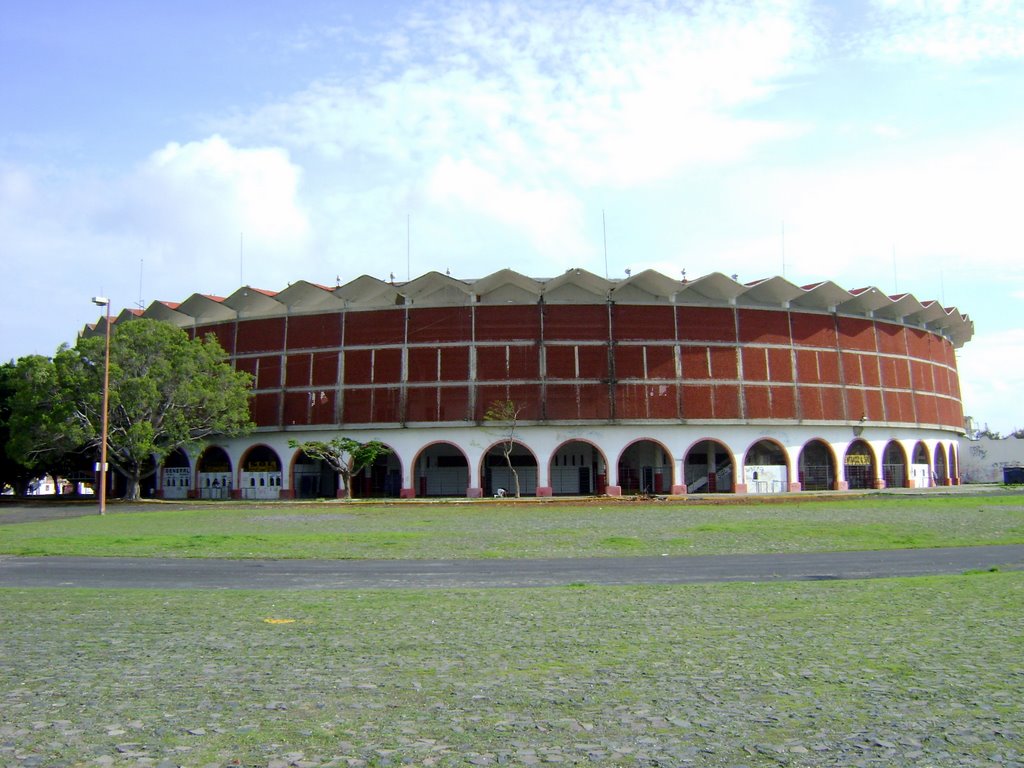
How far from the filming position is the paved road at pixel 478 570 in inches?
563

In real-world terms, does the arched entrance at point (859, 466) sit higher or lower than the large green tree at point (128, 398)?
lower

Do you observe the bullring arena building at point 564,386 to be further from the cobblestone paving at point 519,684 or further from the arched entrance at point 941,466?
the cobblestone paving at point 519,684

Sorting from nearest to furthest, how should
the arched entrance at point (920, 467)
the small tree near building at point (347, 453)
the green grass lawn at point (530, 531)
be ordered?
the green grass lawn at point (530, 531), the small tree near building at point (347, 453), the arched entrance at point (920, 467)

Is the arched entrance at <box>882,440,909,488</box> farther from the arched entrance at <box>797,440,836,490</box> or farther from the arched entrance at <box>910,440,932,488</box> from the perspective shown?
the arched entrance at <box>797,440,836,490</box>

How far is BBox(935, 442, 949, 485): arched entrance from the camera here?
224ft

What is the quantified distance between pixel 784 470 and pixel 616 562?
143 ft

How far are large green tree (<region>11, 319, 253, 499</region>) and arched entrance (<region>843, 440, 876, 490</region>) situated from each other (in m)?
41.9

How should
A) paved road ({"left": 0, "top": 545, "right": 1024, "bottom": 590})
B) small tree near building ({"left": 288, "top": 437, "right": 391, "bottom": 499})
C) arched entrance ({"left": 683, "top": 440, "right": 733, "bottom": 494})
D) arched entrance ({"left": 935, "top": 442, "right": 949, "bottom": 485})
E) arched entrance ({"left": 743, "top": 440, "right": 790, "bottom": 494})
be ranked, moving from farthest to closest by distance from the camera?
arched entrance ({"left": 935, "top": 442, "right": 949, "bottom": 485}), arched entrance ({"left": 683, "top": 440, "right": 733, "bottom": 494}), arched entrance ({"left": 743, "top": 440, "right": 790, "bottom": 494}), small tree near building ({"left": 288, "top": 437, "right": 391, "bottom": 499}), paved road ({"left": 0, "top": 545, "right": 1024, "bottom": 590})

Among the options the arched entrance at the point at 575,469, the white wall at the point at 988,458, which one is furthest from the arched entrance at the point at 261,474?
the white wall at the point at 988,458

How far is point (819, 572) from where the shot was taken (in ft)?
50.5

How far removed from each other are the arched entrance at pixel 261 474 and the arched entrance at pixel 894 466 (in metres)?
43.1

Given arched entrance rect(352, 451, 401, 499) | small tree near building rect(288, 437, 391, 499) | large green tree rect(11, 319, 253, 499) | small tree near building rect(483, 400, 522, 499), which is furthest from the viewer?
arched entrance rect(352, 451, 401, 499)

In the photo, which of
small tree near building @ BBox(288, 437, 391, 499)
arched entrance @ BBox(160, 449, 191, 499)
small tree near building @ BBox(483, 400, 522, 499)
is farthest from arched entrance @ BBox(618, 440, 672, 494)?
arched entrance @ BBox(160, 449, 191, 499)

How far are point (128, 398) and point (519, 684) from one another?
164 feet
